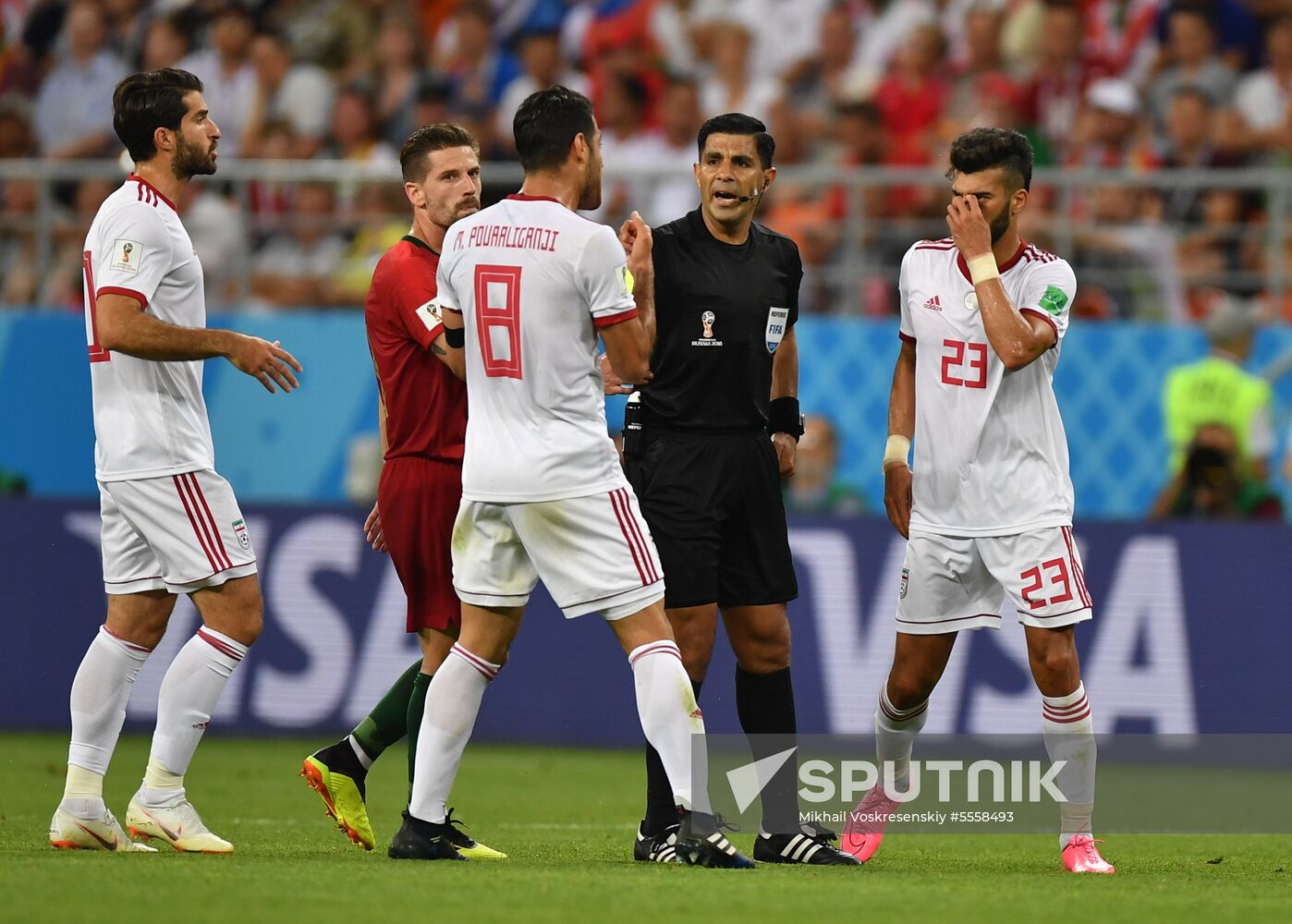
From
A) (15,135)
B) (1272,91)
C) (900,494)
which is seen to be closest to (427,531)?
(900,494)

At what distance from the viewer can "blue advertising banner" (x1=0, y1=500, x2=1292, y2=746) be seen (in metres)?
10.6

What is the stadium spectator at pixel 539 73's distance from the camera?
14.8 m

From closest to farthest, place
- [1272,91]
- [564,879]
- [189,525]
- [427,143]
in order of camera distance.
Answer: [564,879]
[189,525]
[427,143]
[1272,91]

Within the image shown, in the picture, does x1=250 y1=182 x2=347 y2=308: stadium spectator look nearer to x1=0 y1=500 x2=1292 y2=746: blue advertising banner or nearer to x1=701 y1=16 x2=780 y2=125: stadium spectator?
x1=0 y1=500 x2=1292 y2=746: blue advertising banner

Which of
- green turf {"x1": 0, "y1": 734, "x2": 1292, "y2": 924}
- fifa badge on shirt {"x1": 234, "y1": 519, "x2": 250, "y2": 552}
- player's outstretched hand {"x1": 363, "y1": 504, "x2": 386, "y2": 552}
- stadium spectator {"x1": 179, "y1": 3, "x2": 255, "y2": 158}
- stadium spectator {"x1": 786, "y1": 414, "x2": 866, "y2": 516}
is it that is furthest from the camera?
stadium spectator {"x1": 179, "y1": 3, "x2": 255, "y2": 158}

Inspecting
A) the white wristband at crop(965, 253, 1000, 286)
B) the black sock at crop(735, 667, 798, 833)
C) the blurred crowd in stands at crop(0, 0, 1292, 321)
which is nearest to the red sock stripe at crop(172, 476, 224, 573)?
the black sock at crop(735, 667, 798, 833)

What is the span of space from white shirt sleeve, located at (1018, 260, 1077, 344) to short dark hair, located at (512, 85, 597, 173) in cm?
167

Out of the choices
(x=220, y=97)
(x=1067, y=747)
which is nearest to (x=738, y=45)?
(x=220, y=97)

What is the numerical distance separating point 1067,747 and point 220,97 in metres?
10.4

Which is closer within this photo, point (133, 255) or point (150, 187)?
point (133, 255)

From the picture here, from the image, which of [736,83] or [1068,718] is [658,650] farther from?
[736,83]

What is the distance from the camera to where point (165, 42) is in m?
15.0

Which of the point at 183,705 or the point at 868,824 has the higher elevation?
the point at 183,705

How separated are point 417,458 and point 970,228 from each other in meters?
2.17
